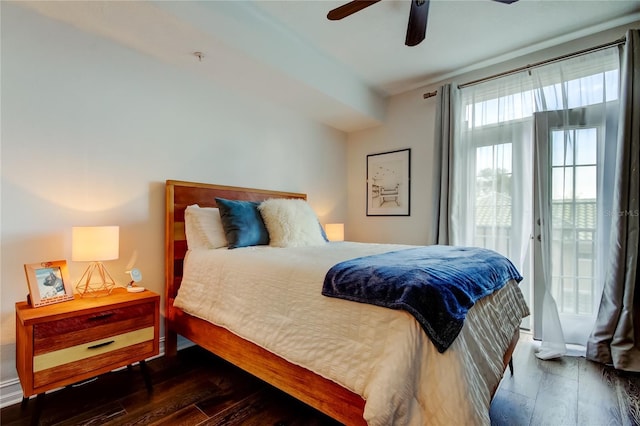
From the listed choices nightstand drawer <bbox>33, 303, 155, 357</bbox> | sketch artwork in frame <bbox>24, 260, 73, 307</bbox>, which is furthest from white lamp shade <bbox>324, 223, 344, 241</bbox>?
sketch artwork in frame <bbox>24, 260, 73, 307</bbox>

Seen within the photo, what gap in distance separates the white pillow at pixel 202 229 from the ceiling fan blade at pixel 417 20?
1.93m

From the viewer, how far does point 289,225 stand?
250cm

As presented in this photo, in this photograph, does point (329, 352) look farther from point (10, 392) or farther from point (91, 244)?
point (10, 392)

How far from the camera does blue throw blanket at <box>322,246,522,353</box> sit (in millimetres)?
1098

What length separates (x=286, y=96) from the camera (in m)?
3.06

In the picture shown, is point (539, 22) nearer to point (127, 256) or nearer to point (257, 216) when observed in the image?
point (257, 216)

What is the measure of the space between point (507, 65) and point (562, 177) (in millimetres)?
1244

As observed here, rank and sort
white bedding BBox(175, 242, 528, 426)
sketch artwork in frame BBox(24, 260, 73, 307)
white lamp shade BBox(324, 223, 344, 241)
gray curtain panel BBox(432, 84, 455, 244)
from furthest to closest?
white lamp shade BBox(324, 223, 344, 241) < gray curtain panel BBox(432, 84, 455, 244) < sketch artwork in frame BBox(24, 260, 73, 307) < white bedding BBox(175, 242, 528, 426)

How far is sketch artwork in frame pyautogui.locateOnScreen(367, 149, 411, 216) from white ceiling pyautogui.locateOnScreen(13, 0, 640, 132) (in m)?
0.93

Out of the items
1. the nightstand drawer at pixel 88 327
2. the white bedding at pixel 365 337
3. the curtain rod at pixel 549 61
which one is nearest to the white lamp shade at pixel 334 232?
the white bedding at pixel 365 337

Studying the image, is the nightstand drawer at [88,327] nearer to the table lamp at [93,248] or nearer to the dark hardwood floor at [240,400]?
the table lamp at [93,248]

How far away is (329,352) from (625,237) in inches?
96.9

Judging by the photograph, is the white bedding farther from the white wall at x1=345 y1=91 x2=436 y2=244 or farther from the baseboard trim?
the white wall at x1=345 y1=91 x2=436 y2=244

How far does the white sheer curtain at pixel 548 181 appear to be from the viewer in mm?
2463
